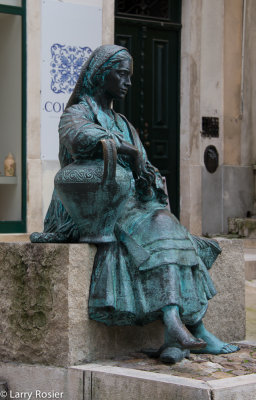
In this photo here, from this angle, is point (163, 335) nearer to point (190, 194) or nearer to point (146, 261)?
point (146, 261)

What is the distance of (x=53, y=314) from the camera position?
5.23 m

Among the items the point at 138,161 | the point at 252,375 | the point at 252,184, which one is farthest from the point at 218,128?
the point at 252,375

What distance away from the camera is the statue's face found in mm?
5574

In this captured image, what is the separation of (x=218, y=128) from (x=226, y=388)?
762 centimetres

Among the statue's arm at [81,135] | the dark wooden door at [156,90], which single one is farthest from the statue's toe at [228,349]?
the dark wooden door at [156,90]

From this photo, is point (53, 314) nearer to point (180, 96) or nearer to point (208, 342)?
point (208, 342)

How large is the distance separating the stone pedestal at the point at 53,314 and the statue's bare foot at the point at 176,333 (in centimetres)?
38

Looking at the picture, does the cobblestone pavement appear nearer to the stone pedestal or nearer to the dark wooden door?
the stone pedestal

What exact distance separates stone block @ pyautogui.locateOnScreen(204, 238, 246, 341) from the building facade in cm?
403

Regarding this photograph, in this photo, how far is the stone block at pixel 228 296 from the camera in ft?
20.2

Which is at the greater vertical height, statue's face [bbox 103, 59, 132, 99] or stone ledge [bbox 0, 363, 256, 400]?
statue's face [bbox 103, 59, 132, 99]

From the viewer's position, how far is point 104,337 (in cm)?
536

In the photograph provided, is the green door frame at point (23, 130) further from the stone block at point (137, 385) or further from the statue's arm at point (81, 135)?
the stone block at point (137, 385)

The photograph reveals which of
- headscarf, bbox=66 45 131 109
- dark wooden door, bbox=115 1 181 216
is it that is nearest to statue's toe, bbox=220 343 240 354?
headscarf, bbox=66 45 131 109
